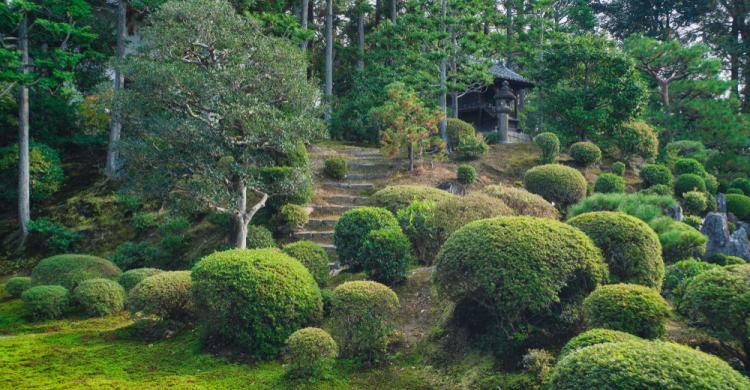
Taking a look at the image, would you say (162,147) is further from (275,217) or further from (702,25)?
(702,25)

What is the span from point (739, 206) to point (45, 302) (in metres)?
17.9

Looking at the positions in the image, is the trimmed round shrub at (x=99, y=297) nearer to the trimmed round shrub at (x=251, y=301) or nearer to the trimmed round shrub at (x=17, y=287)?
the trimmed round shrub at (x=17, y=287)

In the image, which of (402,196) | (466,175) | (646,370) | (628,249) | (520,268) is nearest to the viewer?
(646,370)

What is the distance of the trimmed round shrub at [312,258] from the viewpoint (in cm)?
996

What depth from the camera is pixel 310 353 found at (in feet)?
21.6

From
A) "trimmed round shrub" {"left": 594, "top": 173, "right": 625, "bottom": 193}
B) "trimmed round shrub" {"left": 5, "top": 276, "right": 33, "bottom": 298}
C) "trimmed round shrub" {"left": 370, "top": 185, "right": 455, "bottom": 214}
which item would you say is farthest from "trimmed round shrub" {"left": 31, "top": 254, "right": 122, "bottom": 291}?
"trimmed round shrub" {"left": 594, "top": 173, "right": 625, "bottom": 193}

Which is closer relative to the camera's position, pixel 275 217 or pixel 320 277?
pixel 320 277

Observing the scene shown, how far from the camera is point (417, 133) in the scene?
1711 centimetres

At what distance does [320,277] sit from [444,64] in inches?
518

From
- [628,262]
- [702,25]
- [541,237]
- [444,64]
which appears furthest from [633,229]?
[702,25]

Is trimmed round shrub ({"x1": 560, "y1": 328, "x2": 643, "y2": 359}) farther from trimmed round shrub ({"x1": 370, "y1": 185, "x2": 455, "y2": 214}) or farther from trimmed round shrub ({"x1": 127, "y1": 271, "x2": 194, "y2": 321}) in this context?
trimmed round shrub ({"x1": 370, "y1": 185, "x2": 455, "y2": 214})

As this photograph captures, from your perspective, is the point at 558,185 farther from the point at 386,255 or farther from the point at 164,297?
the point at 164,297

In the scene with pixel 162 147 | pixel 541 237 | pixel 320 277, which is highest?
pixel 162 147

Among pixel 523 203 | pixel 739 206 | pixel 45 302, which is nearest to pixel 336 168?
pixel 523 203
